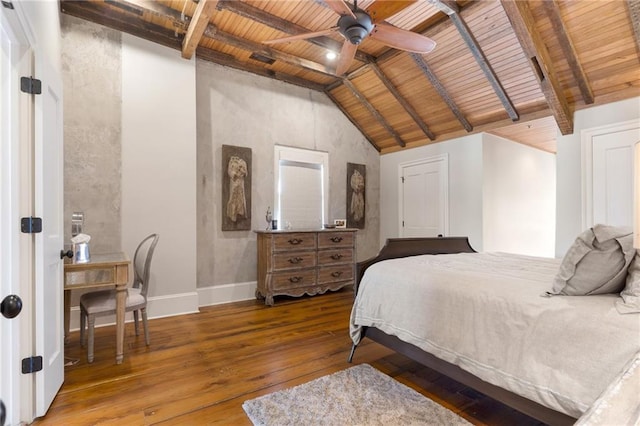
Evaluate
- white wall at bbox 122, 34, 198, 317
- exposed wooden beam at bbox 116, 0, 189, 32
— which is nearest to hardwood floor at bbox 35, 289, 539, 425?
white wall at bbox 122, 34, 198, 317

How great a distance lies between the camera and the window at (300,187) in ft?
16.4

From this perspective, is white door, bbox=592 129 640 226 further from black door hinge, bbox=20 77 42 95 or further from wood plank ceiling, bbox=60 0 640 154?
black door hinge, bbox=20 77 42 95

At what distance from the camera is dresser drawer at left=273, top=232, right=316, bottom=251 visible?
4.32 meters

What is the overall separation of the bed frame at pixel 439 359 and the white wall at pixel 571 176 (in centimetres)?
180

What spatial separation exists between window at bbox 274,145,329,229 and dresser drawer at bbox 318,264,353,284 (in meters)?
0.85

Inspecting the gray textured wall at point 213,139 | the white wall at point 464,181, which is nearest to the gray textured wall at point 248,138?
the gray textured wall at point 213,139

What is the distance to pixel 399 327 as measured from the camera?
2129mm

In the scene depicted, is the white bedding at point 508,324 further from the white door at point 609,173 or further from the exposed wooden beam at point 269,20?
the exposed wooden beam at point 269,20

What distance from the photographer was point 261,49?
4242 mm

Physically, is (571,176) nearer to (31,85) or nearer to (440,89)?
(440,89)

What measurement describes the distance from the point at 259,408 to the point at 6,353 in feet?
4.54

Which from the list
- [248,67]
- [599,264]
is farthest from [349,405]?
[248,67]

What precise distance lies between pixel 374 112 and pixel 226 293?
3747mm

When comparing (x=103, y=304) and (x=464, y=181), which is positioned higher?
(x=464, y=181)
